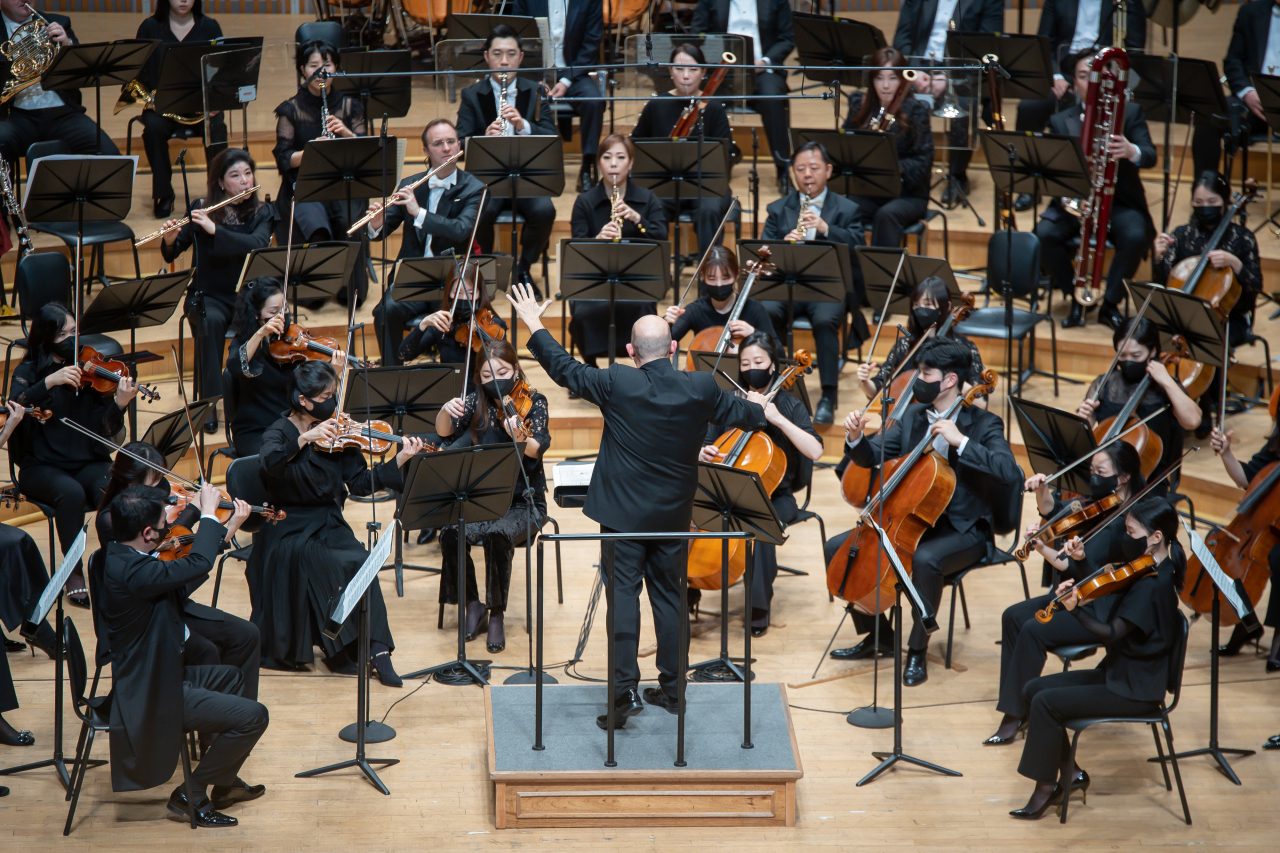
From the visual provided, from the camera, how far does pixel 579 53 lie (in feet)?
28.1

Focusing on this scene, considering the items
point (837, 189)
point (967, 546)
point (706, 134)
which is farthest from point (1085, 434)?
point (706, 134)

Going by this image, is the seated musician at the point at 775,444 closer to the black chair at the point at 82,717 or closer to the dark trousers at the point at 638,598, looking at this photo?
the dark trousers at the point at 638,598

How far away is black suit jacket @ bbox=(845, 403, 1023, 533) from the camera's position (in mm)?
4836

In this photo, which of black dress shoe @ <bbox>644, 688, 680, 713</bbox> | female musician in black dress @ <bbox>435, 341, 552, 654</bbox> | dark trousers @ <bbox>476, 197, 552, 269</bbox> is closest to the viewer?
black dress shoe @ <bbox>644, 688, 680, 713</bbox>

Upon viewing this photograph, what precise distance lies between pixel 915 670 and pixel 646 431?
1579 mm

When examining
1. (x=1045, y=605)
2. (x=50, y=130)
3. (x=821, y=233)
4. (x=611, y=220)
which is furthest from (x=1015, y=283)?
(x=50, y=130)

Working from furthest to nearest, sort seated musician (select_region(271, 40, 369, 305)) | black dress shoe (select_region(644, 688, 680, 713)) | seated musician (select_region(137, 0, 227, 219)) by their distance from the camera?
seated musician (select_region(137, 0, 227, 219))
seated musician (select_region(271, 40, 369, 305))
black dress shoe (select_region(644, 688, 680, 713))

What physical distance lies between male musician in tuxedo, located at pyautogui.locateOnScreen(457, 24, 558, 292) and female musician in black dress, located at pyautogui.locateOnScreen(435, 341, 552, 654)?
223cm

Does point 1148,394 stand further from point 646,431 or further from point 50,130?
point 50,130

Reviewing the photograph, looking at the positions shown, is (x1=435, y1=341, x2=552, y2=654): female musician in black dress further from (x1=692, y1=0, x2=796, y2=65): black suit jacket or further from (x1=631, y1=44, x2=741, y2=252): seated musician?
(x1=692, y1=0, x2=796, y2=65): black suit jacket

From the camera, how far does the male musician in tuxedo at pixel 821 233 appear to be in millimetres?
6574

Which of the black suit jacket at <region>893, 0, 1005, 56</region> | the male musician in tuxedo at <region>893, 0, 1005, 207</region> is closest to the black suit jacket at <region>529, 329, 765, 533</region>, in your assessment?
the male musician in tuxedo at <region>893, 0, 1005, 207</region>

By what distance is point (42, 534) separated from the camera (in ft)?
19.5

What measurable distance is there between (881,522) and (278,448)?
2.01 metres
